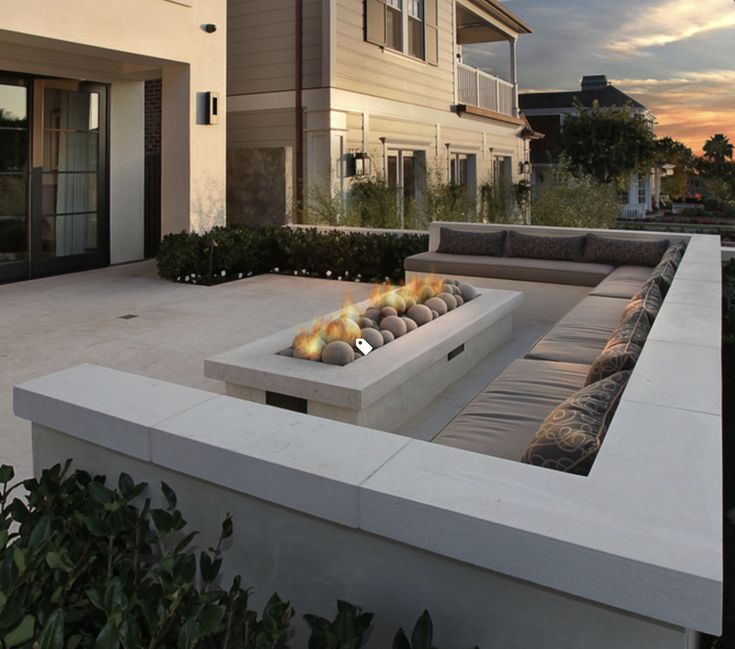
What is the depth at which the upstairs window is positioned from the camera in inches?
490

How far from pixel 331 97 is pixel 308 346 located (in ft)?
Result: 26.2

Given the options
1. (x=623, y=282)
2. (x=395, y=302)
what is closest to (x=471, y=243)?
(x=623, y=282)

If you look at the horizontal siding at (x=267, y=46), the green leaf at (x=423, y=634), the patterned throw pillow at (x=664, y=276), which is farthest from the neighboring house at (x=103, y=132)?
the green leaf at (x=423, y=634)

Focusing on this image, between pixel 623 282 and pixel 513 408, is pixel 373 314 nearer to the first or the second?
pixel 513 408

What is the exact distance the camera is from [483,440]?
9.49ft

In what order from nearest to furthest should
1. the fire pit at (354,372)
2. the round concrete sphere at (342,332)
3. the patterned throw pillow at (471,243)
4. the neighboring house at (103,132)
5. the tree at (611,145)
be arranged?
the fire pit at (354,372) < the round concrete sphere at (342,332) < the neighboring house at (103,132) < the patterned throw pillow at (471,243) < the tree at (611,145)

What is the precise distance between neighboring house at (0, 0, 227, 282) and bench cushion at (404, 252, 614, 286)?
3288 millimetres

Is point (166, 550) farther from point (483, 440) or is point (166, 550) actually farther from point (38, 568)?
point (483, 440)

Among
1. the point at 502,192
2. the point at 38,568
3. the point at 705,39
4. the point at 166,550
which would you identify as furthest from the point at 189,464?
the point at 705,39

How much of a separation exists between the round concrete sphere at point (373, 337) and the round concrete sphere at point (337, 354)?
13.2 inches

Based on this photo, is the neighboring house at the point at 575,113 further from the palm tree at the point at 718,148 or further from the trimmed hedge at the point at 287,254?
the trimmed hedge at the point at 287,254

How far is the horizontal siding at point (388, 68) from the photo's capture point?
464 inches

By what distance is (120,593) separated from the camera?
61.5 inches

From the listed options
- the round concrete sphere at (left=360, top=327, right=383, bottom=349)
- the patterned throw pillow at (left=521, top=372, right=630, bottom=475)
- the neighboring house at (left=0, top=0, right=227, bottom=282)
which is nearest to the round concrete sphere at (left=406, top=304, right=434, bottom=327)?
the round concrete sphere at (left=360, top=327, right=383, bottom=349)
